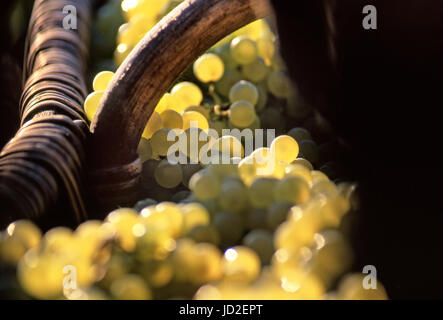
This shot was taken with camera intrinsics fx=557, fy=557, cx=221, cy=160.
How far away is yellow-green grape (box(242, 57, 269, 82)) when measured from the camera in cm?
84

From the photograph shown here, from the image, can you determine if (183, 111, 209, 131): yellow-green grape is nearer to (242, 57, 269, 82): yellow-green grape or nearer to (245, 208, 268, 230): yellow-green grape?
(242, 57, 269, 82): yellow-green grape

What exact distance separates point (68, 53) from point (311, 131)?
0.37 m

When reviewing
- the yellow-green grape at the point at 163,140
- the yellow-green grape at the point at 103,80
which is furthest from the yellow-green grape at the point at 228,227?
the yellow-green grape at the point at 103,80

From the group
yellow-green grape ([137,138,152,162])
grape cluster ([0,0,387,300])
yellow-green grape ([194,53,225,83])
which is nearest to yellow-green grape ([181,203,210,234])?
grape cluster ([0,0,387,300])

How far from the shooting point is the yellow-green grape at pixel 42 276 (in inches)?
15.9

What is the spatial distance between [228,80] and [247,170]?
30 cm

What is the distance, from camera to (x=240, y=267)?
42cm

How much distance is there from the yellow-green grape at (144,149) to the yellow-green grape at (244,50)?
20 centimetres

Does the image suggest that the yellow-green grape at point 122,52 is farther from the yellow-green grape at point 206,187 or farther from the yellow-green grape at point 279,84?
the yellow-green grape at point 206,187

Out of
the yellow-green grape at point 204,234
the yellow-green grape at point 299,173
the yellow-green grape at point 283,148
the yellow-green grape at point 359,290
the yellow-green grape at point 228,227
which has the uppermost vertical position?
the yellow-green grape at point 283,148

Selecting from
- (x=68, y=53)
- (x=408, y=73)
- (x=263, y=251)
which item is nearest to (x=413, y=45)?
(x=408, y=73)

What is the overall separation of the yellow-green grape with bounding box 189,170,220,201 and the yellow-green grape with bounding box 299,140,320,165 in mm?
207

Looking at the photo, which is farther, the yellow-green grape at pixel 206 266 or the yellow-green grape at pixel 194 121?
the yellow-green grape at pixel 194 121

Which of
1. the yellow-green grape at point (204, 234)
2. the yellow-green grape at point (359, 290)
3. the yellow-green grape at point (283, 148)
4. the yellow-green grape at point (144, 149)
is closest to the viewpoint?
the yellow-green grape at point (359, 290)
